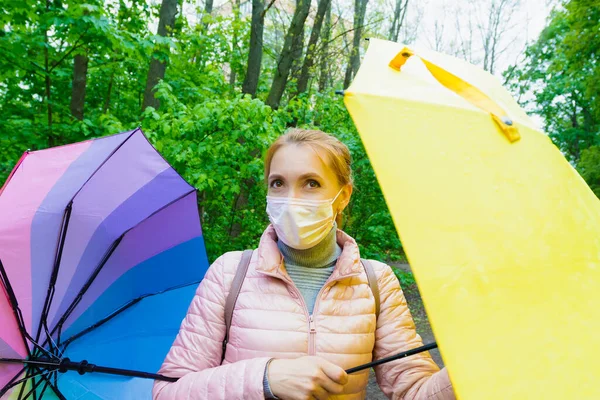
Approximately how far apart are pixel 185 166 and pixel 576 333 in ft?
13.7

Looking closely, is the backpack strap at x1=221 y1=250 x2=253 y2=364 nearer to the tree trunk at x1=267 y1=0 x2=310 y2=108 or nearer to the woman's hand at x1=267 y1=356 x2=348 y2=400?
the woman's hand at x1=267 y1=356 x2=348 y2=400

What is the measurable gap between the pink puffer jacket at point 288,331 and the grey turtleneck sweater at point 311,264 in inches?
2.6

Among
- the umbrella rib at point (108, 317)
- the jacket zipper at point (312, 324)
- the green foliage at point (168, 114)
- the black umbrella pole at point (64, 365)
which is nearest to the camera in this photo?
the jacket zipper at point (312, 324)

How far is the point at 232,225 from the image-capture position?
20.8ft

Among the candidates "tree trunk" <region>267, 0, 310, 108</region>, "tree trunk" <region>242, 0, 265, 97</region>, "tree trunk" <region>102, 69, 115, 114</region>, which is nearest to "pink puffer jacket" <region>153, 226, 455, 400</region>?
"tree trunk" <region>267, 0, 310, 108</region>

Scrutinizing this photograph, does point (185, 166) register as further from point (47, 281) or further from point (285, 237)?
point (285, 237)

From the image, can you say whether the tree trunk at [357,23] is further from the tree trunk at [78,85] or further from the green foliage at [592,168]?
the tree trunk at [78,85]

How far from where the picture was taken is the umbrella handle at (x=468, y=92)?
0.94 metres

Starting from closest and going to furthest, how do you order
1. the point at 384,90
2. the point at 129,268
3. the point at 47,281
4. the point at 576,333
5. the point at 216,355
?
the point at 576,333, the point at 384,90, the point at 216,355, the point at 47,281, the point at 129,268

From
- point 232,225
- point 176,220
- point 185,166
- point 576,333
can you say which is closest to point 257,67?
point 232,225

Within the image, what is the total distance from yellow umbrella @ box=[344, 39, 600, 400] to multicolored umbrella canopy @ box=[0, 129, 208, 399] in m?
1.57

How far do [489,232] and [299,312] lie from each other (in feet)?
2.78

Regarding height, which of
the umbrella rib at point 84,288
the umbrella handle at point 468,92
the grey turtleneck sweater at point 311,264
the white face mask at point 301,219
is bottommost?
the umbrella rib at point 84,288

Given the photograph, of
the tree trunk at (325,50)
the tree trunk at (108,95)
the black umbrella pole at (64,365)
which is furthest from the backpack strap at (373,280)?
the tree trunk at (108,95)
